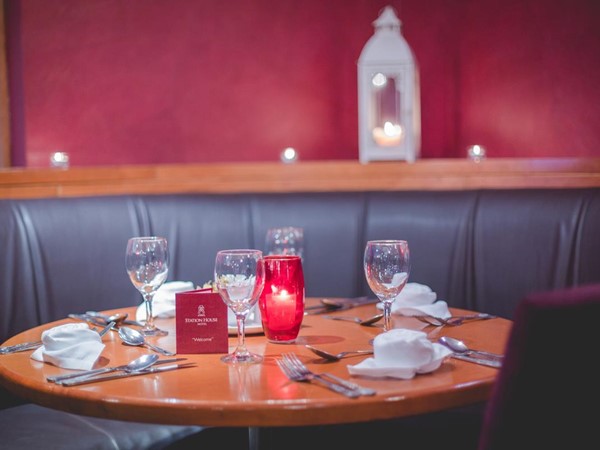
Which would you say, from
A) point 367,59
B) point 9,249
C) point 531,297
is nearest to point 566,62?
point 367,59

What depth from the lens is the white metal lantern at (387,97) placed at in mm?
2949

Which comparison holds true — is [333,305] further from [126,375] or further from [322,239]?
[322,239]

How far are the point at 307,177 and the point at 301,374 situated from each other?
189cm

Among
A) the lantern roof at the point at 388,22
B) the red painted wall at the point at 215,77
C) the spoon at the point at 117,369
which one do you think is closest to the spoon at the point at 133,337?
the spoon at the point at 117,369

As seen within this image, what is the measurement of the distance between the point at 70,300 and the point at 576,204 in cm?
169

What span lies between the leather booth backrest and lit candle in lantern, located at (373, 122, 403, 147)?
0.96ft

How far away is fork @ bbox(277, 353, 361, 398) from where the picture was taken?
1.09 m

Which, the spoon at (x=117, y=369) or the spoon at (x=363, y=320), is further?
the spoon at (x=363, y=320)

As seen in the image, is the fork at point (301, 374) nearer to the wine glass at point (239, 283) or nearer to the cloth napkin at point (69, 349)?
the wine glass at point (239, 283)

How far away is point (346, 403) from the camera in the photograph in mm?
1053

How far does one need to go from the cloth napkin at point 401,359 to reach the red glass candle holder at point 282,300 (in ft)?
0.98

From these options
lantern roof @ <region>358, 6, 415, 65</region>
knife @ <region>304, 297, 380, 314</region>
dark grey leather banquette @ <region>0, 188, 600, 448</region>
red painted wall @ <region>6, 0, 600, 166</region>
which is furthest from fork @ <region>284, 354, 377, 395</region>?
red painted wall @ <region>6, 0, 600, 166</region>

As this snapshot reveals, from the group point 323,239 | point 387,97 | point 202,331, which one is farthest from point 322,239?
point 202,331

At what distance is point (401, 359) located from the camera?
119cm
